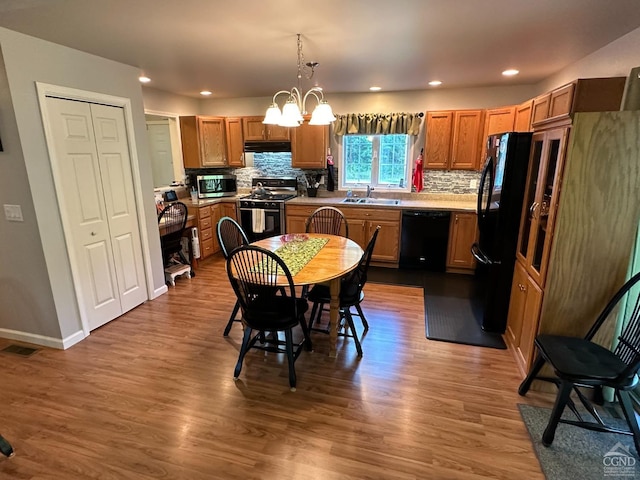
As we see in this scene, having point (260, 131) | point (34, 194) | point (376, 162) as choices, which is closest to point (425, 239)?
point (376, 162)

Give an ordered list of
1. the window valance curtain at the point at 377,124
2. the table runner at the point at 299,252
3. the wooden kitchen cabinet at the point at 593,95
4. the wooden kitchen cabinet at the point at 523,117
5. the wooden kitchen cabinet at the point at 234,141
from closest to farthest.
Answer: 1. the wooden kitchen cabinet at the point at 593,95
2. the table runner at the point at 299,252
3. the wooden kitchen cabinet at the point at 523,117
4. the window valance curtain at the point at 377,124
5. the wooden kitchen cabinet at the point at 234,141

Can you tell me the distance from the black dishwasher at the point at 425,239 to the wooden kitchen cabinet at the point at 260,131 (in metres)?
2.16

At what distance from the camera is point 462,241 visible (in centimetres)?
431

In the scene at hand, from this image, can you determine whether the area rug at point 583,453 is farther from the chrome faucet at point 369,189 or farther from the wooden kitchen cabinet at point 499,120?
the chrome faucet at point 369,189

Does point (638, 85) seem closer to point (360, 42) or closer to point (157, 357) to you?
point (360, 42)

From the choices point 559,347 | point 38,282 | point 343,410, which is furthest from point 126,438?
point 559,347

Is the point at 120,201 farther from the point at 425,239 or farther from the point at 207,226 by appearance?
the point at 425,239

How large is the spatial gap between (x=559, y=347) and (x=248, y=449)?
6.10 ft

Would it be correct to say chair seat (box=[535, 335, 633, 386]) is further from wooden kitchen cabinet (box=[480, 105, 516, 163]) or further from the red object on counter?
the red object on counter

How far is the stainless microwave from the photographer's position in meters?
5.09

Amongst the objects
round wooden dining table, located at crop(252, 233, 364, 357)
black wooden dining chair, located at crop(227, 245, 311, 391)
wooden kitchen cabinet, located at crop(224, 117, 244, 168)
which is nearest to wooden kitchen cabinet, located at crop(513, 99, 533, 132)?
round wooden dining table, located at crop(252, 233, 364, 357)

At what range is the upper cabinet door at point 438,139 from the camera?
14.5ft

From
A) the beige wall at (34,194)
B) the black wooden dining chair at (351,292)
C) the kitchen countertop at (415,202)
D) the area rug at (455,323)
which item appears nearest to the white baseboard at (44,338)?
the beige wall at (34,194)

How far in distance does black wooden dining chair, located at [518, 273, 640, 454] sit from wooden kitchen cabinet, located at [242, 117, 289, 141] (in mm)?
4156
